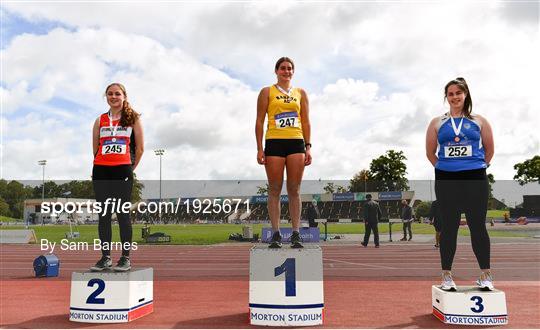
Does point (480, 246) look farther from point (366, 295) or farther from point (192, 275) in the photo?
point (192, 275)

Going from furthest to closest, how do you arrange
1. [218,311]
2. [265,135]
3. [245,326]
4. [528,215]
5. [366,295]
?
[528,215] < [366,295] < [218,311] < [265,135] < [245,326]

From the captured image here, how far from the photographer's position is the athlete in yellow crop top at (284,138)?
16.8 feet

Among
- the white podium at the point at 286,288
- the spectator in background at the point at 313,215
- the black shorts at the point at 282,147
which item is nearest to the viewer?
the white podium at the point at 286,288

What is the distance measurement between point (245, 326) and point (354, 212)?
6597 centimetres

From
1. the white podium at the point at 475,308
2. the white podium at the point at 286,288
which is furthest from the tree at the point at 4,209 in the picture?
the white podium at the point at 475,308

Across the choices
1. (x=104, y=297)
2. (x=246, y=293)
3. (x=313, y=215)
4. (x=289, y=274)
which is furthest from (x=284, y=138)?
(x=313, y=215)

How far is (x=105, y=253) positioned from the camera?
5.36 m

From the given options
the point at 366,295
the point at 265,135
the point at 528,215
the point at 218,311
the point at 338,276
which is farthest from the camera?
the point at 528,215

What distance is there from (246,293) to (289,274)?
2.52 m

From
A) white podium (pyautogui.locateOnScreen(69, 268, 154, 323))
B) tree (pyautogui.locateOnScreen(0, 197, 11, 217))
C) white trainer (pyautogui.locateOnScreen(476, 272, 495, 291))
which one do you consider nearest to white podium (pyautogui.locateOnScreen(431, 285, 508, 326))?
white trainer (pyautogui.locateOnScreen(476, 272, 495, 291))

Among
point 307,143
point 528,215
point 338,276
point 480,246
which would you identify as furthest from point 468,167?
point 528,215

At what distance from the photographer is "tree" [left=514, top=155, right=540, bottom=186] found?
6506 cm

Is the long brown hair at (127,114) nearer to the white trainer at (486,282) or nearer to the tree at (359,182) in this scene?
the white trainer at (486,282)

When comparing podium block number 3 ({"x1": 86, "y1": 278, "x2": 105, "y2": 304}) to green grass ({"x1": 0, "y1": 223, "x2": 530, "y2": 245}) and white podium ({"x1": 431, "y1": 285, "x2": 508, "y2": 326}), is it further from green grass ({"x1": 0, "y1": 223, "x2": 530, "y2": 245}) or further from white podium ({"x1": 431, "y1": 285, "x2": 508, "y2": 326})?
green grass ({"x1": 0, "y1": 223, "x2": 530, "y2": 245})
